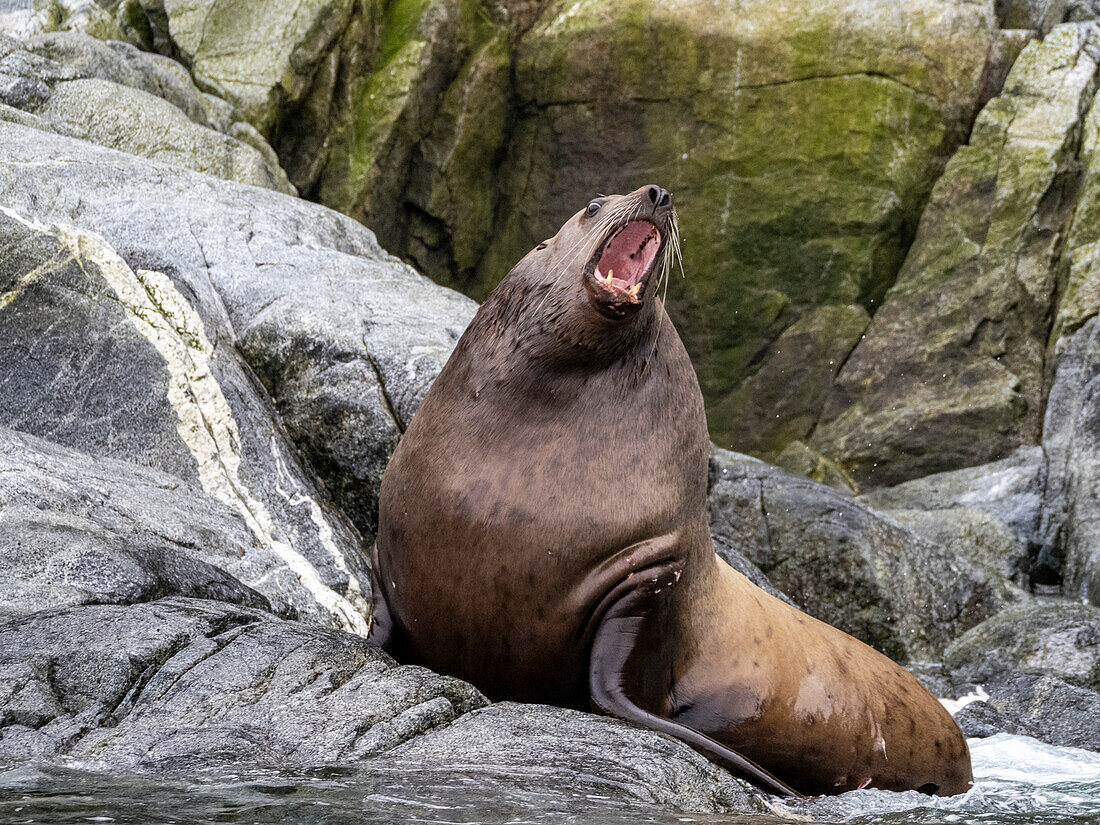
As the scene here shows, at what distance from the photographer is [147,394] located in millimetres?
5539

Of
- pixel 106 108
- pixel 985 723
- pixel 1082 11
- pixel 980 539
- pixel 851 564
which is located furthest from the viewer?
pixel 1082 11

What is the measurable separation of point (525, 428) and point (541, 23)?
11.1 meters

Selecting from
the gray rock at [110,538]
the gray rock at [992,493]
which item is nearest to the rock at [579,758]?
the gray rock at [110,538]

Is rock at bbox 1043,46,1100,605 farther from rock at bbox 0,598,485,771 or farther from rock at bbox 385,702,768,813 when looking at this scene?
rock at bbox 0,598,485,771

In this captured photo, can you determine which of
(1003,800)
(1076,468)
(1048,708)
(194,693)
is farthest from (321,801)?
(1076,468)

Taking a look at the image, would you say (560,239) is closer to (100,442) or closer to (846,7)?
(100,442)

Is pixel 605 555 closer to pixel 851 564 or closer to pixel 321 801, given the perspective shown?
pixel 321 801

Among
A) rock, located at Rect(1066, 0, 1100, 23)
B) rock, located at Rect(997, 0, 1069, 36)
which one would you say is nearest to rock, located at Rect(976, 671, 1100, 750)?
rock, located at Rect(997, 0, 1069, 36)

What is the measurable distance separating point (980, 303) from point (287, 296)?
8.61 meters

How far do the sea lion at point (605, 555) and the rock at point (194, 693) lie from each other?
0.33 metres

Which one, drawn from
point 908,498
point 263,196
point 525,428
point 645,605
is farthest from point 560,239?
point 908,498

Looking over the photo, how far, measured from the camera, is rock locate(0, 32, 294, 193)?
28.7 ft

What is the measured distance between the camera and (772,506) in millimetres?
8289

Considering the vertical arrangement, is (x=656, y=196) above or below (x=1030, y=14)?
below
